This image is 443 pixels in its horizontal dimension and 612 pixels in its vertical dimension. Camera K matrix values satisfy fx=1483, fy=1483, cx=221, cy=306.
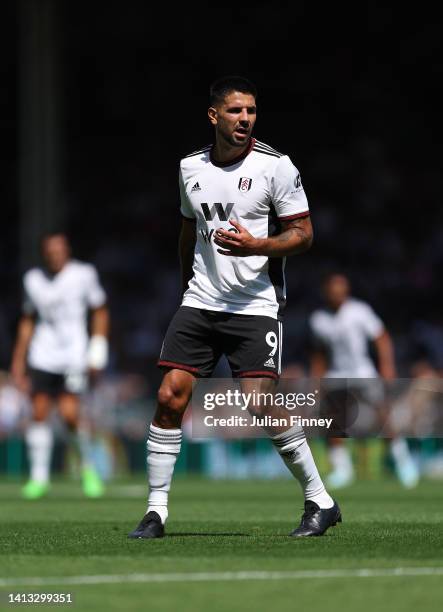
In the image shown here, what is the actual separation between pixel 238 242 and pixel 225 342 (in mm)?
735

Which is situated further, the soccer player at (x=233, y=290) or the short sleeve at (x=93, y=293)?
the short sleeve at (x=93, y=293)

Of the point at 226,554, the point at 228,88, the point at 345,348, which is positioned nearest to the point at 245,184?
the point at 228,88

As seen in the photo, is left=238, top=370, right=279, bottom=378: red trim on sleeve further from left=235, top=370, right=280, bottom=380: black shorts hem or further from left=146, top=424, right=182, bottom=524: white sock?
left=146, top=424, right=182, bottom=524: white sock

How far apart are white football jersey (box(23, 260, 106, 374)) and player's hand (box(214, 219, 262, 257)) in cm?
718

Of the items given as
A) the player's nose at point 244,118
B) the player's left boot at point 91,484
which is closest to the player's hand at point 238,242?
the player's nose at point 244,118

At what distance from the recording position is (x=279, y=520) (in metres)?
9.16

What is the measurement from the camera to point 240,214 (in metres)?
7.39

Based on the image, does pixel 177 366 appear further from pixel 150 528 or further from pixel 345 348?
pixel 345 348

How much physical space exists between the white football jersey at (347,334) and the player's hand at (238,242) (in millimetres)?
9798

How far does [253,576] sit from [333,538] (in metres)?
1.78

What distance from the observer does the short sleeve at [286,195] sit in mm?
7336

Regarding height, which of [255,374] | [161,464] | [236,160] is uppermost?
[236,160]

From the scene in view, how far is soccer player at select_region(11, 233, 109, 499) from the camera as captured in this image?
46.1ft

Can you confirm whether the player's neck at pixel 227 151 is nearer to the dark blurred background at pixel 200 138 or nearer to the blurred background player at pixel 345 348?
the blurred background player at pixel 345 348
